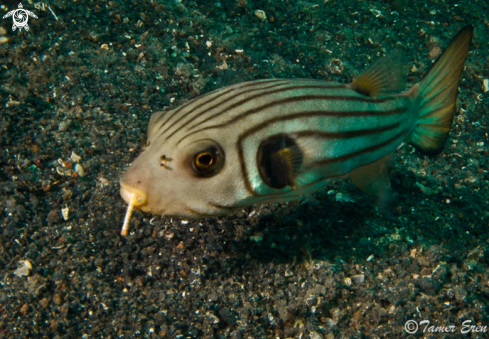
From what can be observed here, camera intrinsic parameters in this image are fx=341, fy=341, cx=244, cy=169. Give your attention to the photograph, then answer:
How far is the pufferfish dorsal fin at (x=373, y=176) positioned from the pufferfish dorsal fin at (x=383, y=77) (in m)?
0.51

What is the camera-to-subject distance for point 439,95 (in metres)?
2.68

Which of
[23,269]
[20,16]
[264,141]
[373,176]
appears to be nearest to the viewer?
[264,141]

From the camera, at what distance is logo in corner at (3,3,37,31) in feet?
13.7

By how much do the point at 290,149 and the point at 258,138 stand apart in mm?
197

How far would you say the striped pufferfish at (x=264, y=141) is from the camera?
1.77 meters

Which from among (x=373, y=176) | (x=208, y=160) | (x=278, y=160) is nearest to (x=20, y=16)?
(x=208, y=160)

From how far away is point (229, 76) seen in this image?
2475 millimetres

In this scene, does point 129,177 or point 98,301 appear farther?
point 98,301

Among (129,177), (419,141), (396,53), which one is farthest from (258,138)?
(419,141)

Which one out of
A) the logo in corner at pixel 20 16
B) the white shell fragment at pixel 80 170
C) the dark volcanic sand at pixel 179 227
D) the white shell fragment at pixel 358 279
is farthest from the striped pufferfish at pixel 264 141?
the logo in corner at pixel 20 16

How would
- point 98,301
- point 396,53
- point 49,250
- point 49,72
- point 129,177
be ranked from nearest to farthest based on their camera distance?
1. point 129,177
2. point 396,53
3. point 98,301
4. point 49,250
5. point 49,72

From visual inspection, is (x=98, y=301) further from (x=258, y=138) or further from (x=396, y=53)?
(x=396, y=53)

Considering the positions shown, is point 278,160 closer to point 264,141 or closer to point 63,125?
point 264,141

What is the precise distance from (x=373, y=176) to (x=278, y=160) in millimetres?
1037
